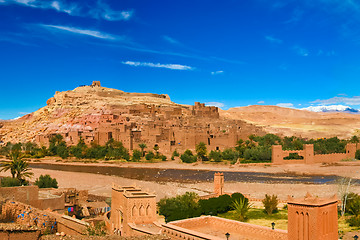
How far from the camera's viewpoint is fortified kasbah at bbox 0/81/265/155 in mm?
50531

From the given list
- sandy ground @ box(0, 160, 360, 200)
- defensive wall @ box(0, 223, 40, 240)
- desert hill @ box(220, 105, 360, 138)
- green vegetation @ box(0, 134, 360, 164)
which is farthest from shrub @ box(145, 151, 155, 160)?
defensive wall @ box(0, 223, 40, 240)

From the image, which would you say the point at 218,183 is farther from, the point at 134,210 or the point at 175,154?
the point at 175,154

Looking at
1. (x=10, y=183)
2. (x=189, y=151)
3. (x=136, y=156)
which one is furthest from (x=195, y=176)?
(x=10, y=183)

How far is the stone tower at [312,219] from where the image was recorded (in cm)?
823

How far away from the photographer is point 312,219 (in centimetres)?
830

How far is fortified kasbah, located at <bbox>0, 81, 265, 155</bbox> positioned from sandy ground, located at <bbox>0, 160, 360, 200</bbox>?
17.3ft

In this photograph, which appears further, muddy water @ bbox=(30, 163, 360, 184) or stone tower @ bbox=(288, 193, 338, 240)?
muddy water @ bbox=(30, 163, 360, 184)

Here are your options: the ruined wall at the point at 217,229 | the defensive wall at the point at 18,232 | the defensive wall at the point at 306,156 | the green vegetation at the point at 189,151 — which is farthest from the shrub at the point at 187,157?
the defensive wall at the point at 18,232

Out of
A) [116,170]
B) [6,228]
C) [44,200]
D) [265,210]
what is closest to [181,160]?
[116,170]

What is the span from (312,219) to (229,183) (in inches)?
930

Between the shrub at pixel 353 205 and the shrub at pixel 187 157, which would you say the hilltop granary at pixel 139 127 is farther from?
the shrub at pixel 353 205

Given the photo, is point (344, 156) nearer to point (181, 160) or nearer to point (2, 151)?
point (181, 160)

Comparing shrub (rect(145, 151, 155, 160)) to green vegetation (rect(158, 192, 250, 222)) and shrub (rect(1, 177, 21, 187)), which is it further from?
green vegetation (rect(158, 192, 250, 222))

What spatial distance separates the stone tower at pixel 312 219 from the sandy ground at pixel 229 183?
35.7ft
